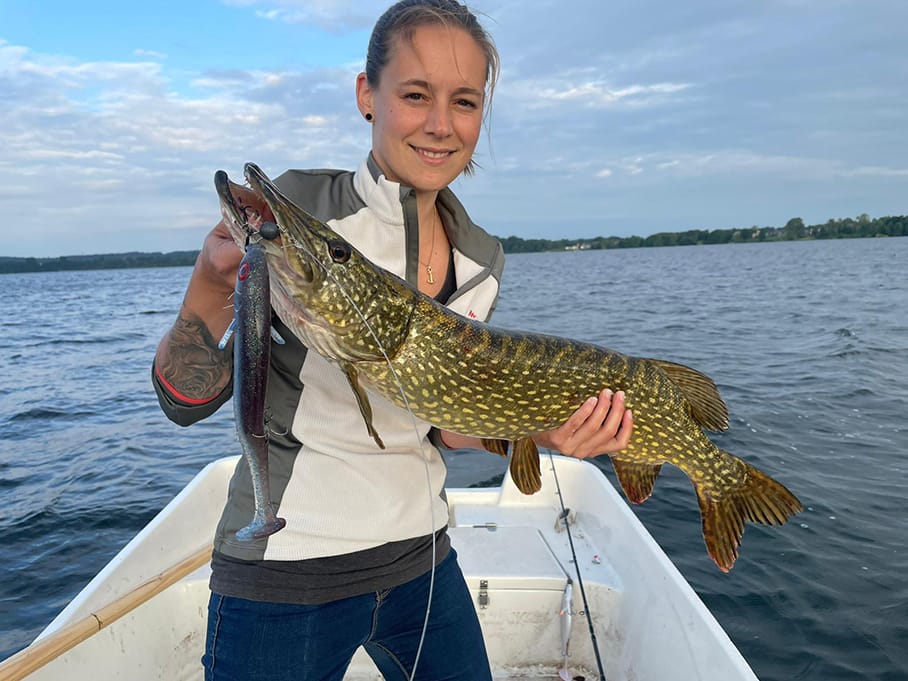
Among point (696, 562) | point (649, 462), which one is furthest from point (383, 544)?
point (696, 562)

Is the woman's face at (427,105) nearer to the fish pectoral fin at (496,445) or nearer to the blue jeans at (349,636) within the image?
the fish pectoral fin at (496,445)

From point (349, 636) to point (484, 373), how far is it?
939 millimetres

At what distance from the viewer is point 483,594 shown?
348 cm

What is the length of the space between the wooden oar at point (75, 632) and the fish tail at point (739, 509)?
97.8 inches

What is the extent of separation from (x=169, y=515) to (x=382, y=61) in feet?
9.60

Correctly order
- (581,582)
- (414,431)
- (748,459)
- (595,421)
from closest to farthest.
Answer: (414,431)
(595,421)
(581,582)
(748,459)

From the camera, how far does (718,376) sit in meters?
11.3

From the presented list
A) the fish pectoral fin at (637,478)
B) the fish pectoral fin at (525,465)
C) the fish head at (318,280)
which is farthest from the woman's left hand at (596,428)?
the fish head at (318,280)

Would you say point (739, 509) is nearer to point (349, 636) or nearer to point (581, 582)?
point (581, 582)

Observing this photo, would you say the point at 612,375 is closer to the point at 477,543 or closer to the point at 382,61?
the point at 382,61

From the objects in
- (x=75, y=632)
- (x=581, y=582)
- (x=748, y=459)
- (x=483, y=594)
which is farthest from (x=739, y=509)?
(x=748, y=459)

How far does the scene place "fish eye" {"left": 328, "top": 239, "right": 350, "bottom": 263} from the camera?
1803 mm

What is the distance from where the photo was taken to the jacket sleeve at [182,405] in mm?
1760

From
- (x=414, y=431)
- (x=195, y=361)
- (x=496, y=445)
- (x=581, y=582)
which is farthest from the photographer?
(x=581, y=582)
